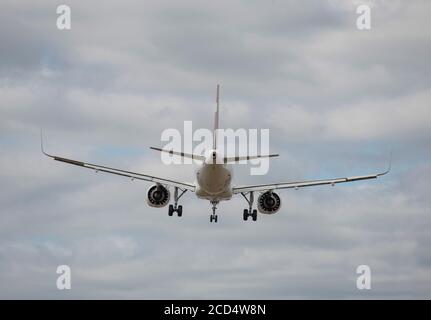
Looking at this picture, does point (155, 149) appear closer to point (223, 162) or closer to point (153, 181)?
point (223, 162)

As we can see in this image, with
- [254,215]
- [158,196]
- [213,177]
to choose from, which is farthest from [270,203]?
[213,177]

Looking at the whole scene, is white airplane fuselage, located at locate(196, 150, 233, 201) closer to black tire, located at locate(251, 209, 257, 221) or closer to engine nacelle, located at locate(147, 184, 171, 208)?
engine nacelle, located at locate(147, 184, 171, 208)

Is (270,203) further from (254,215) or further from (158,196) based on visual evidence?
(158,196)

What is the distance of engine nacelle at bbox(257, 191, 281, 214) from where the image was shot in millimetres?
124812

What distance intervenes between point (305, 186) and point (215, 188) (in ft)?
49.5

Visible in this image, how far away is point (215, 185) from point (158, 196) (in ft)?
39.2

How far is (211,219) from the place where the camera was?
4710 inches

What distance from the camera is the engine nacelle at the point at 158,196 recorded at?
122 m

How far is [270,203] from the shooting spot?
124812 millimetres

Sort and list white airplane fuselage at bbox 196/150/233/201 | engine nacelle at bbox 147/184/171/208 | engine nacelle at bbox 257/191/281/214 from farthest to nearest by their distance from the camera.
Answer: engine nacelle at bbox 257/191/281/214 < engine nacelle at bbox 147/184/171/208 < white airplane fuselage at bbox 196/150/233/201

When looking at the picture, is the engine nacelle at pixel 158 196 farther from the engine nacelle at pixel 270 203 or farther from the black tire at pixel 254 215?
the engine nacelle at pixel 270 203
